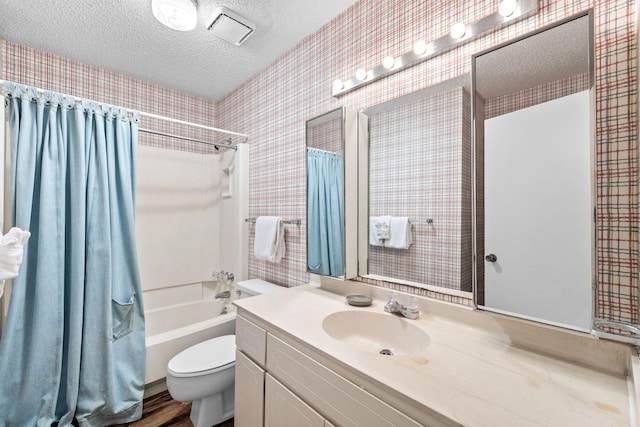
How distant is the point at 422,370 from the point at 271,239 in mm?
1377

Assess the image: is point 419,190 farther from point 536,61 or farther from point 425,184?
point 536,61

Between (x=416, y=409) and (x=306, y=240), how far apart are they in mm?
1191

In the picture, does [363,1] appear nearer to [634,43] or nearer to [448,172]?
[448,172]

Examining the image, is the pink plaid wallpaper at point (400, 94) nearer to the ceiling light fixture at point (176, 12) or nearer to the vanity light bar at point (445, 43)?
the vanity light bar at point (445, 43)

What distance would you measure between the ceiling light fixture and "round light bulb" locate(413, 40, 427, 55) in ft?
3.86

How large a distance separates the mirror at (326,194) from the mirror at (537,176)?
2.28ft

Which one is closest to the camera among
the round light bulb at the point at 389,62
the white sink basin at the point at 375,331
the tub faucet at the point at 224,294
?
the white sink basin at the point at 375,331

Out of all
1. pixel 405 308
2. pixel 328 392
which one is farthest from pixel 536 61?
pixel 328 392

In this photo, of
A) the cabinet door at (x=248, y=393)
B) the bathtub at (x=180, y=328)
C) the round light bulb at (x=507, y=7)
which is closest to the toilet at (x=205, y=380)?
the bathtub at (x=180, y=328)

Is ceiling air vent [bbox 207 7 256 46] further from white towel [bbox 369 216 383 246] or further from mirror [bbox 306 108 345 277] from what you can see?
white towel [bbox 369 216 383 246]

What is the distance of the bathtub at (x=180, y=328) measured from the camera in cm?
179

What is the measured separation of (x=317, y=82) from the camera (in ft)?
5.79

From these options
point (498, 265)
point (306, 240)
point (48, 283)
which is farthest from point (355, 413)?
point (48, 283)

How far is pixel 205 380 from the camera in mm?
1495
